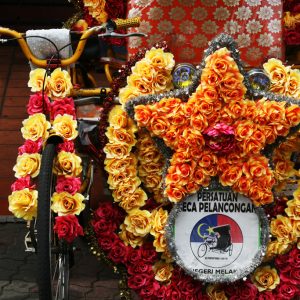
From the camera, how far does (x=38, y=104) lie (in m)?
4.59

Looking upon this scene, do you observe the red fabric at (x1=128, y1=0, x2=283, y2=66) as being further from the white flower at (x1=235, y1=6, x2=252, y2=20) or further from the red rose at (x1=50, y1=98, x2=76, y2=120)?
the red rose at (x1=50, y1=98, x2=76, y2=120)

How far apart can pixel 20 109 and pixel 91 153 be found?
3.80m

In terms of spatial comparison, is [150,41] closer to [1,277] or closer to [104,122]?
[104,122]

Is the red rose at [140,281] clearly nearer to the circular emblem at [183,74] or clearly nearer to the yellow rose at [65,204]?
the yellow rose at [65,204]

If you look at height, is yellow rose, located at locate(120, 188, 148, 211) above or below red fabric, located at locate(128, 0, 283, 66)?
below

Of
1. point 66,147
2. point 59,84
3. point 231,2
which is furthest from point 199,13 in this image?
point 66,147

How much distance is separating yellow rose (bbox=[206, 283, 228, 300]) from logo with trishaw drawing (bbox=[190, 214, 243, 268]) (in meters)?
0.16

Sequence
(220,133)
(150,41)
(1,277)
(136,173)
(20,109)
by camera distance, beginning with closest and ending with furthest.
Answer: (220,133)
(136,173)
(150,41)
(1,277)
(20,109)

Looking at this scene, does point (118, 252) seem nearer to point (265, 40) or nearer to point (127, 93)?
point (127, 93)

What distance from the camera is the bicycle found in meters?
4.09

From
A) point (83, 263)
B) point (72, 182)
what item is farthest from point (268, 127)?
point (83, 263)

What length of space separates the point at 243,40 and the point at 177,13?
43 centimetres

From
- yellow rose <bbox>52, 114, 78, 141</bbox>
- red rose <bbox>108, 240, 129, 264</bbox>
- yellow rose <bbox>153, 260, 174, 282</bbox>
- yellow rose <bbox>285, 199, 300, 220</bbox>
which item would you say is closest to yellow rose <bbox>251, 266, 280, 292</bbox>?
yellow rose <bbox>285, 199, 300, 220</bbox>

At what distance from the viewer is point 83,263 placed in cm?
591
